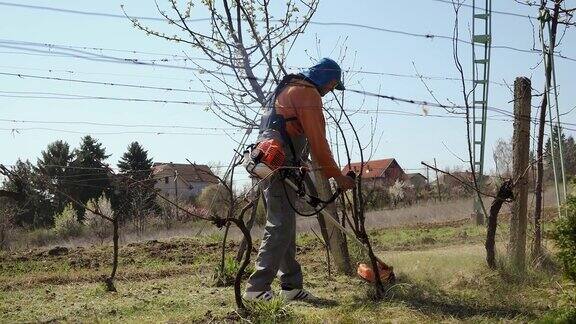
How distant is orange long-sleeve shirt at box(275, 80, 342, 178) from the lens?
5.02 m

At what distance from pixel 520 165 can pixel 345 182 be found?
243 centimetres

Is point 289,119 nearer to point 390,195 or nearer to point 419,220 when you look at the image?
point 419,220

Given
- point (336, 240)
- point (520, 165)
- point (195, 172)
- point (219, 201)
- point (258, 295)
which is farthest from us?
point (219, 201)

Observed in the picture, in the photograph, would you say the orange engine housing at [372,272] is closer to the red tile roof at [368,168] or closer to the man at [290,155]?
the man at [290,155]

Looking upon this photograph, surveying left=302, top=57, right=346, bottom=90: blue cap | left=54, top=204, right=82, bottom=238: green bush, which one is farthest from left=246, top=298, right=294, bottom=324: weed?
left=54, top=204, right=82, bottom=238: green bush

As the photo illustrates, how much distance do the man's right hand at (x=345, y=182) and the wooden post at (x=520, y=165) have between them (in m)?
2.22

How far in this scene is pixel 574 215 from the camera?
15.0 feet

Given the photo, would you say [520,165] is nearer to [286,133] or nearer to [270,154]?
[286,133]

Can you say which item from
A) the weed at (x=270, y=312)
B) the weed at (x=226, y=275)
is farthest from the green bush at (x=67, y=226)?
the weed at (x=270, y=312)

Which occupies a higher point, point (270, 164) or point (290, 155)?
point (290, 155)

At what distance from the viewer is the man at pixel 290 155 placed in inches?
198

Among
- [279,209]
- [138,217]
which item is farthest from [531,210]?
[138,217]

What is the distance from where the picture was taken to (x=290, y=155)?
17.3 feet

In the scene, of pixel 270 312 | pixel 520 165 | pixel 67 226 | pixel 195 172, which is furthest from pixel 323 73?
pixel 67 226
